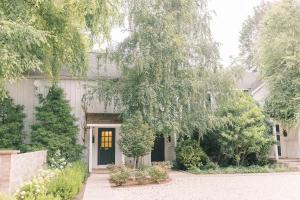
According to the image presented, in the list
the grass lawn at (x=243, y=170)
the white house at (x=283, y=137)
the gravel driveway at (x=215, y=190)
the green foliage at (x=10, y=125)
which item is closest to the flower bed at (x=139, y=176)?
the gravel driveway at (x=215, y=190)

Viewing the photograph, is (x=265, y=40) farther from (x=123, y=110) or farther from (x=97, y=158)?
(x=97, y=158)

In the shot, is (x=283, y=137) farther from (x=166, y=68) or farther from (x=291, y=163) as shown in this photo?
(x=166, y=68)

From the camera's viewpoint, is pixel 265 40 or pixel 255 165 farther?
pixel 265 40

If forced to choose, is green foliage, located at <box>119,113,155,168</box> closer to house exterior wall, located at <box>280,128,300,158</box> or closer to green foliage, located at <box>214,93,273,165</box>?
green foliage, located at <box>214,93,273,165</box>

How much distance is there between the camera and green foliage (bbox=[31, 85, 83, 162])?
15270mm

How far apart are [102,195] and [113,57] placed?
8223 mm

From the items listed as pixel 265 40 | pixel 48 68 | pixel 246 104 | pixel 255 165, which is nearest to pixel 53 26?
pixel 48 68

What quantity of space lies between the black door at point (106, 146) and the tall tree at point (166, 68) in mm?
2793

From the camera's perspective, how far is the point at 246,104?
18.0 meters

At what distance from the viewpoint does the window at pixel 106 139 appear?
1848cm

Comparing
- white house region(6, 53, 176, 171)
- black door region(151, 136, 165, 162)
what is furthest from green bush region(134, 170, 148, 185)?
black door region(151, 136, 165, 162)

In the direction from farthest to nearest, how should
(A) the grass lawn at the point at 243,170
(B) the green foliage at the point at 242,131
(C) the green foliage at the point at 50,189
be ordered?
(B) the green foliage at the point at 242,131 < (A) the grass lawn at the point at 243,170 < (C) the green foliage at the point at 50,189

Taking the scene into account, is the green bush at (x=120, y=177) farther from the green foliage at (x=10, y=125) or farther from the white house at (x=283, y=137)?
the white house at (x=283, y=137)

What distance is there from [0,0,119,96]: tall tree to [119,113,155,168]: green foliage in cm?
373
